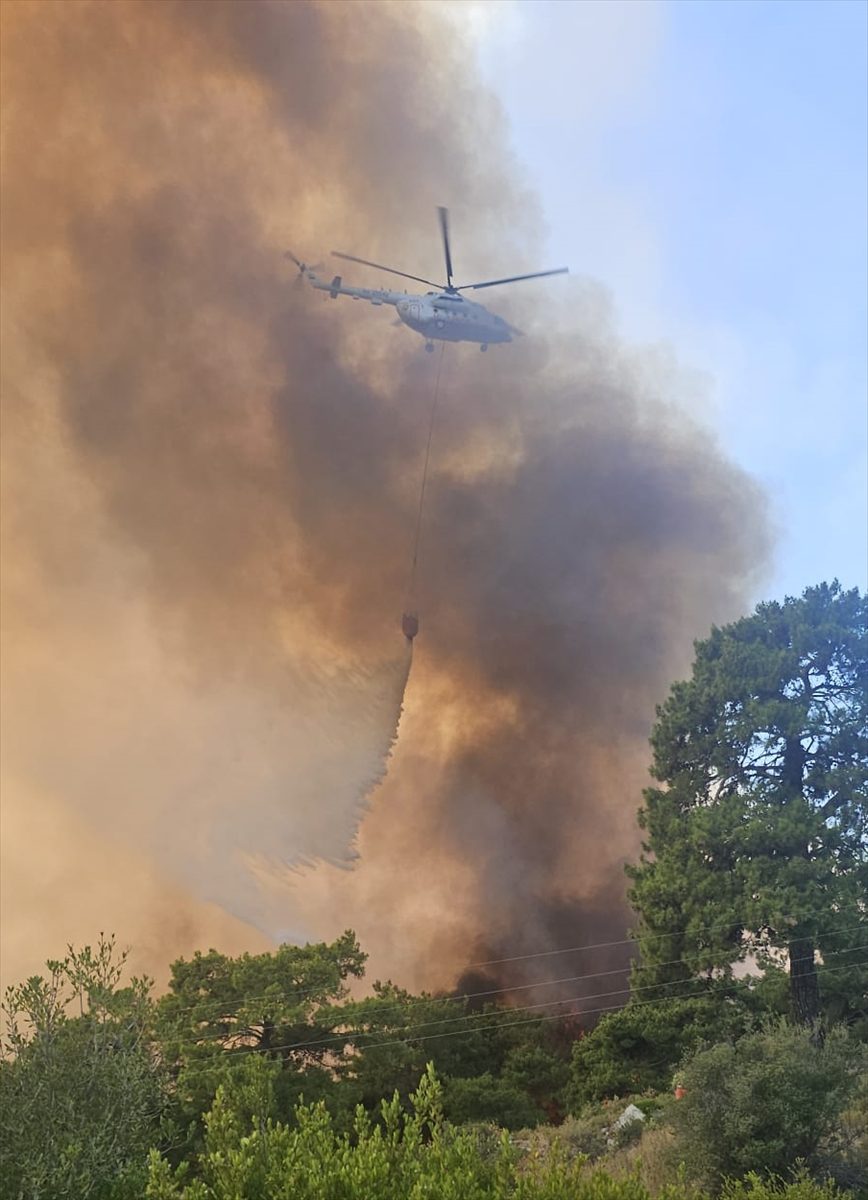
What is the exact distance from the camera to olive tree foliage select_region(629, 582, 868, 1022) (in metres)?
36.7

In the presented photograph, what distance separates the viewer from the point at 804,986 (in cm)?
3694

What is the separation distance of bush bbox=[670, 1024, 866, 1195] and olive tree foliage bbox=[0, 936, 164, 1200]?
13.4 meters

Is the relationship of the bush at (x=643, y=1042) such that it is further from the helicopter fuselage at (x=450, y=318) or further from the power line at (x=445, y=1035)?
the helicopter fuselage at (x=450, y=318)

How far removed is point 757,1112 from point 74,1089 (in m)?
16.2

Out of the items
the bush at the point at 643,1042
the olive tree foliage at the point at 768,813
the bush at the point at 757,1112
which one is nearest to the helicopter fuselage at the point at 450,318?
the olive tree foliage at the point at 768,813

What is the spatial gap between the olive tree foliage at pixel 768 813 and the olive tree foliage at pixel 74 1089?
2584 centimetres

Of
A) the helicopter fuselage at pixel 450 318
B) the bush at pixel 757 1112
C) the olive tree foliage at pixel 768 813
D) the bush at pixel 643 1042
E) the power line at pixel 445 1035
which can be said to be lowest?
the bush at pixel 757 1112

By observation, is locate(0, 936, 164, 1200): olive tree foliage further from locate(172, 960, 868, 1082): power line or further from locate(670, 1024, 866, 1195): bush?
locate(172, 960, 868, 1082): power line

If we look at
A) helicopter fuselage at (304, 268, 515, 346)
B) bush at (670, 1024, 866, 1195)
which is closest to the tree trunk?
bush at (670, 1024, 866, 1195)

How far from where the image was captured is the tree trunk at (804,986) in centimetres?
3666

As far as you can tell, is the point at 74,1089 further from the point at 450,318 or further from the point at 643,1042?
the point at 450,318

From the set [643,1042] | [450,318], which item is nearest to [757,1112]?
[643,1042]

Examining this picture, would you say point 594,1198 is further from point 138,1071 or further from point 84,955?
point 84,955

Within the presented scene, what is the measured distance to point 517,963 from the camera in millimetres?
66438
